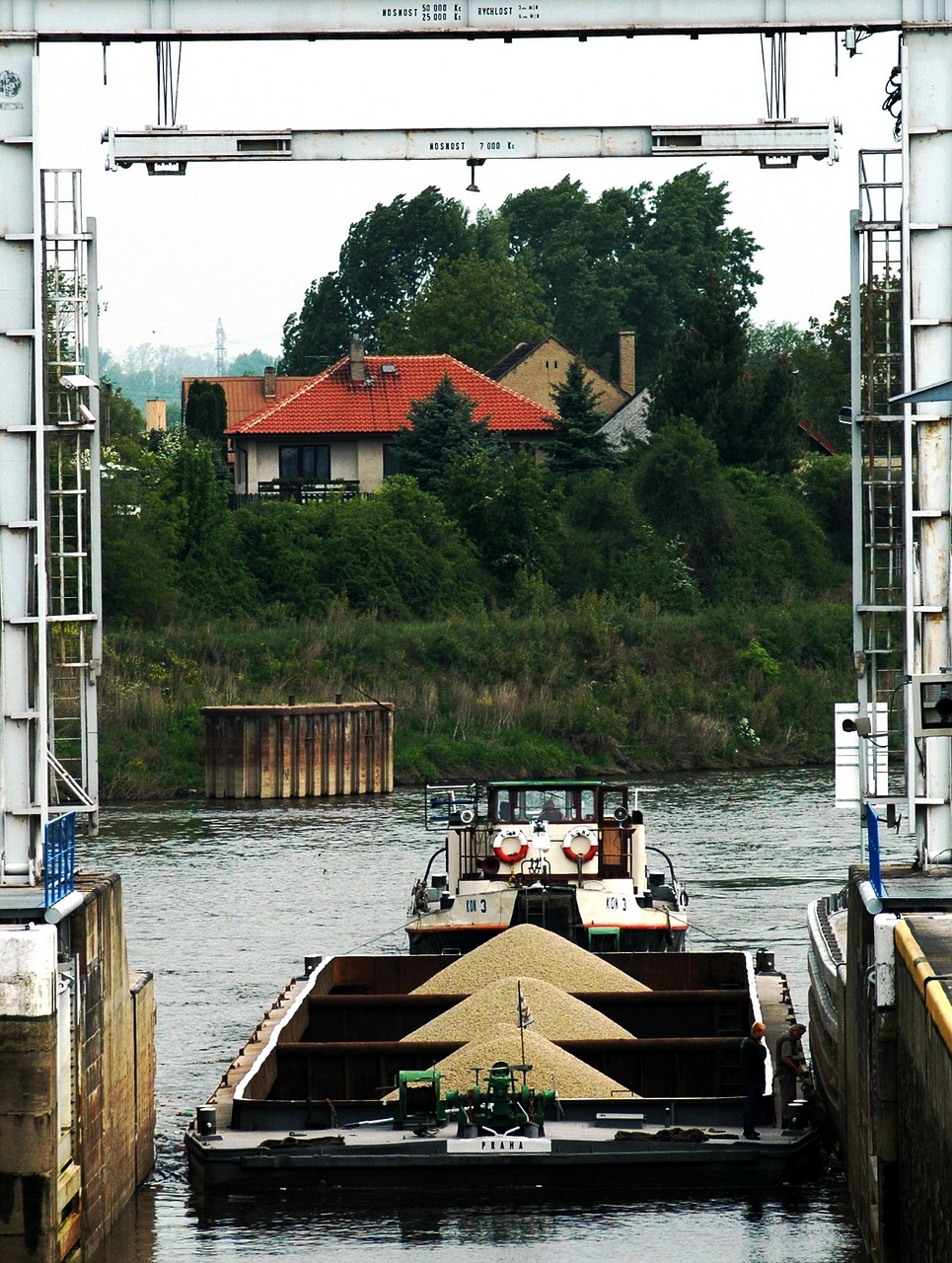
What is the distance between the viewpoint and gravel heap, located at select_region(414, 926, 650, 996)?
21672 mm

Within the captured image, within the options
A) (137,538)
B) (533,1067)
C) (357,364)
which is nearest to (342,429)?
(357,364)

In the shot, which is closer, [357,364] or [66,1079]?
[66,1079]

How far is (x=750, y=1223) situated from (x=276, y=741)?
3776cm

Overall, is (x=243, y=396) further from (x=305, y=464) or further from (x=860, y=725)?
(x=860, y=725)

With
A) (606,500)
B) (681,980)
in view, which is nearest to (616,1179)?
(681,980)

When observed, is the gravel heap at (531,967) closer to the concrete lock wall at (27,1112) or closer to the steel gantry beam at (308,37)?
the steel gantry beam at (308,37)

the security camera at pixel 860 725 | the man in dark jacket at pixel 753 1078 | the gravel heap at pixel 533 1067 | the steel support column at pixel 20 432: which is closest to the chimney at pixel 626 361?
the gravel heap at pixel 533 1067

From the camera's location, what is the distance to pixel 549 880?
27.2m

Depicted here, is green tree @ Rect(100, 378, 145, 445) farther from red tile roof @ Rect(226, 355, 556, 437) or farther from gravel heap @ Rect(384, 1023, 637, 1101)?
gravel heap @ Rect(384, 1023, 637, 1101)

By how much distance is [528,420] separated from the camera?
78.9 meters

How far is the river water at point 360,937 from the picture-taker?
671 inches

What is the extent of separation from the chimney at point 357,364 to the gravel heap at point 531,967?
57078 millimetres

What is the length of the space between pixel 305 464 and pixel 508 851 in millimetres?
49981

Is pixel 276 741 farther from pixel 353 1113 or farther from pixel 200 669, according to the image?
pixel 353 1113
